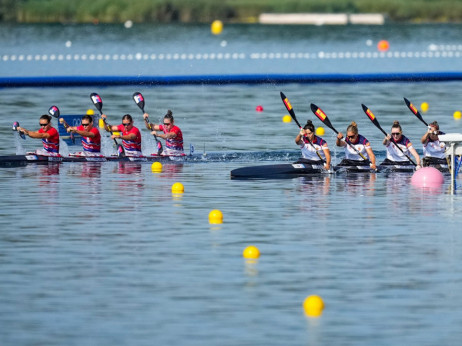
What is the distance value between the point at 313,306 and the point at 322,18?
323 feet

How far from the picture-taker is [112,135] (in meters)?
26.4

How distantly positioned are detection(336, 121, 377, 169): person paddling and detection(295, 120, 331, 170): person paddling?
0.28 m

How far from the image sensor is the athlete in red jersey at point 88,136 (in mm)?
25953

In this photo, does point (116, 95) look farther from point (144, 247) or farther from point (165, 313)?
point (165, 313)

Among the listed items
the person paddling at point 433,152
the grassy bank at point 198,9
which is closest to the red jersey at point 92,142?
the person paddling at point 433,152

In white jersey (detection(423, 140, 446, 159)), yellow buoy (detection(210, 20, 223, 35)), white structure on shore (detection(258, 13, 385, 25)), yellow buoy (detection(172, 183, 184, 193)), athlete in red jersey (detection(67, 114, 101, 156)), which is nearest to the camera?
yellow buoy (detection(172, 183, 184, 193))

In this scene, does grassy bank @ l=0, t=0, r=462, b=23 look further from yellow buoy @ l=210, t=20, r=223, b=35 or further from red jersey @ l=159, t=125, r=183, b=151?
red jersey @ l=159, t=125, r=183, b=151

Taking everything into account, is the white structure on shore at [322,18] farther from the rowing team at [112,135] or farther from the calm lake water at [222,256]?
the rowing team at [112,135]

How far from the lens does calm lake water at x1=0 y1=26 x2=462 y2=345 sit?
12836 mm

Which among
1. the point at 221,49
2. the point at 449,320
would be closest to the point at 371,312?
the point at 449,320

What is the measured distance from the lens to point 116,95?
45219 mm

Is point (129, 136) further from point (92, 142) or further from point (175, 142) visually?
point (175, 142)

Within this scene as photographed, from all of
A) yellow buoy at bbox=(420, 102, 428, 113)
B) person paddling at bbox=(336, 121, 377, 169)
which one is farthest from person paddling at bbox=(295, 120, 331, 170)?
yellow buoy at bbox=(420, 102, 428, 113)

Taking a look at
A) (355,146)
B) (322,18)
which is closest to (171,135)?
(355,146)
